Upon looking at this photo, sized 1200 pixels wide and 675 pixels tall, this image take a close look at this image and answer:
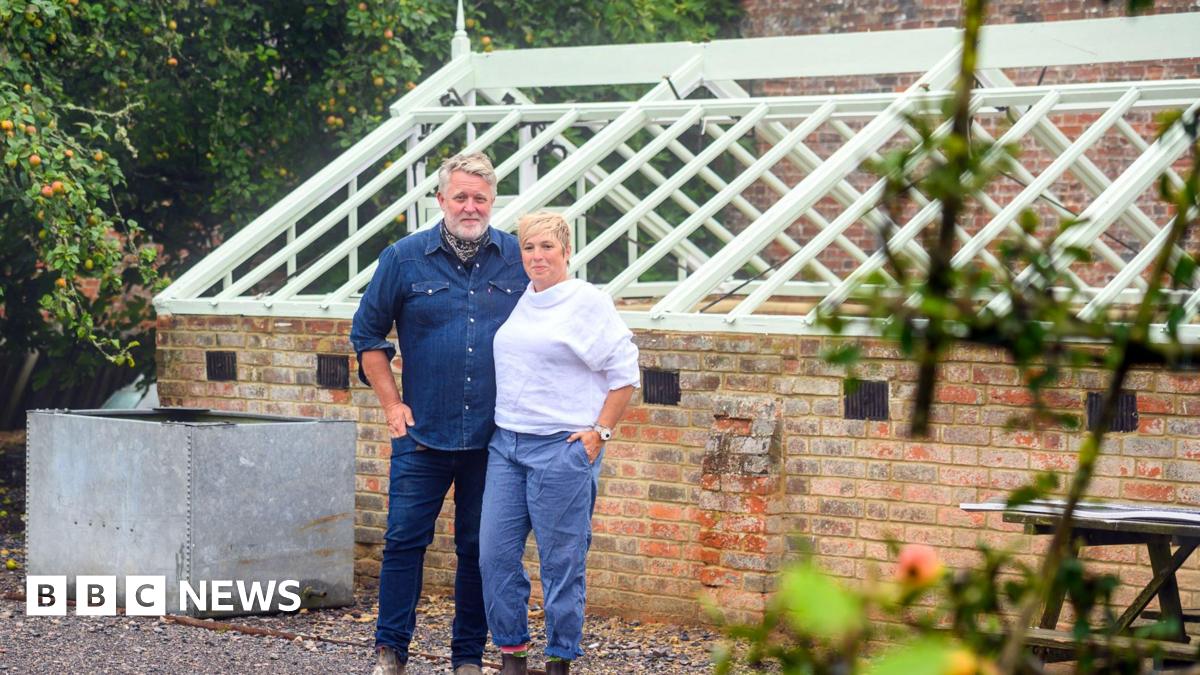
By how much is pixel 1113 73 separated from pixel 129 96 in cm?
657

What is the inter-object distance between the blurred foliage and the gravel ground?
2.49 meters

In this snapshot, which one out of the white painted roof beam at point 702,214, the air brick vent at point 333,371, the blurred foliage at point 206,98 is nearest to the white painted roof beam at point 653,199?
the white painted roof beam at point 702,214

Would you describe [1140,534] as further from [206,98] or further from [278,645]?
[206,98]

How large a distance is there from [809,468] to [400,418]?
1988mm

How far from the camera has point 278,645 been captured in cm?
621

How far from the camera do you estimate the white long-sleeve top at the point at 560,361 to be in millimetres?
4992

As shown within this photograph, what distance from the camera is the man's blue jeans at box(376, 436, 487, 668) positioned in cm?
524

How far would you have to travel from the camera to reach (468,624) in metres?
5.37

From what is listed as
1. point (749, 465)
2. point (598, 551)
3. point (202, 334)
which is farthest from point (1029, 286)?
point (202, 334)

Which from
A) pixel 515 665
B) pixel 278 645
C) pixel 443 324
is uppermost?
pixel 443 324

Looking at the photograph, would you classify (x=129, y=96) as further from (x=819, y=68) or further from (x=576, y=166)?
(x=819, y=68)

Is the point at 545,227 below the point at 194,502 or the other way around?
the other way around

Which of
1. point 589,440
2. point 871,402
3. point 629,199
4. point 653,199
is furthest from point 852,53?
point 589,440

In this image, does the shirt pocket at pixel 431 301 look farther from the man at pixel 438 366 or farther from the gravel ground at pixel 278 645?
the gravel ground at pixel 278 645
